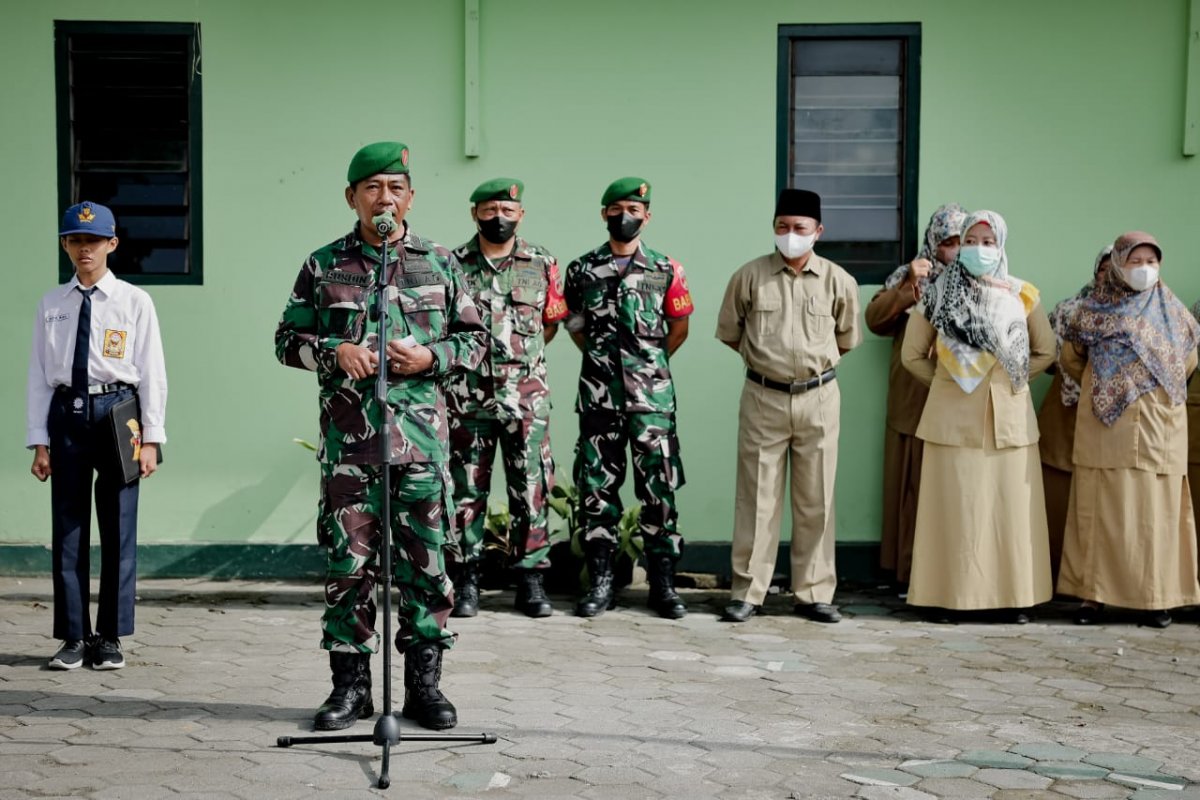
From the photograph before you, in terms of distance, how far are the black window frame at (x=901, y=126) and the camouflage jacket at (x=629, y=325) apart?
1297 millimetres

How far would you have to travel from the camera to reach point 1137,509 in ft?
25.0

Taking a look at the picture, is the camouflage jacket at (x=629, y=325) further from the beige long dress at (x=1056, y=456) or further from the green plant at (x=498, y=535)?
the beige long dress at (x=1056, y=456)

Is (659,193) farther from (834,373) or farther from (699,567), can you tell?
(699,567)

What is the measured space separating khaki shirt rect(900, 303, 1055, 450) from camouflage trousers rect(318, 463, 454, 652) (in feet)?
10.6

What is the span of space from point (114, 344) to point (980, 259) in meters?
4.21

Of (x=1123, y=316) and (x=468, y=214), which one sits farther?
(x=468, y=214)

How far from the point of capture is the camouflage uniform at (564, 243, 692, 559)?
7.71 meters

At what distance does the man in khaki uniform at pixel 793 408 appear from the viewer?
25.2 ft

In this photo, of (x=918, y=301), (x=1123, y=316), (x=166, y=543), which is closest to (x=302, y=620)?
(x=166, y=543)

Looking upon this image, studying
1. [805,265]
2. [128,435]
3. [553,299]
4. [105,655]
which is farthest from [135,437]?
[805,265]

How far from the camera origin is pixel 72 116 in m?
8.64

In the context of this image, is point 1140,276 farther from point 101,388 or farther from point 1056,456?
point 101,388

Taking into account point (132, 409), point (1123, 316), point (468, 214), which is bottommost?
point (132, 409)

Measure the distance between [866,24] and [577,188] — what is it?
1931mm
